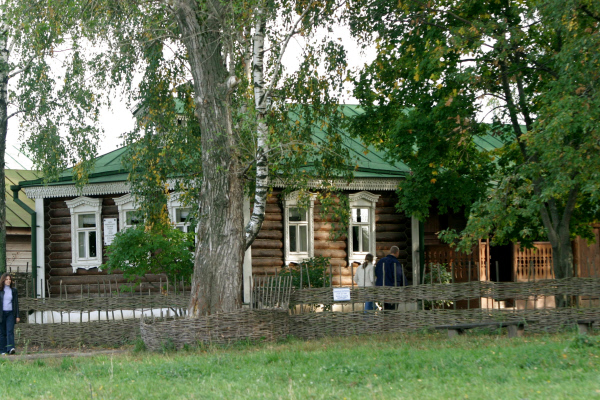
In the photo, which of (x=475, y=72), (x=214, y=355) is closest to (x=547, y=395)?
(x=214, y=355)

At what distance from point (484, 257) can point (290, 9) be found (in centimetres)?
1022

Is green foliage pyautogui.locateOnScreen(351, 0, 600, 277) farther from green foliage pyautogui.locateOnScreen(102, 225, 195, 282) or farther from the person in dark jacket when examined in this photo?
the person in dark jacket

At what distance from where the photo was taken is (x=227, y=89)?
1443 cm

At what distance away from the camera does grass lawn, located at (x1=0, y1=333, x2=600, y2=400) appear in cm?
813

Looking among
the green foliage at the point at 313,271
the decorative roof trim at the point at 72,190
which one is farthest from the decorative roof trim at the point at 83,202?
the green foliage at the point at 313,271

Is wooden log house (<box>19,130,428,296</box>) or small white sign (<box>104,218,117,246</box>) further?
small white sign (<box>104,218,117,246</box>)

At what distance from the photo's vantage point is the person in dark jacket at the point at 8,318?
14.8 metres

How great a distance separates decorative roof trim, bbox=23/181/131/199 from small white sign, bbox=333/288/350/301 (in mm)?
8305

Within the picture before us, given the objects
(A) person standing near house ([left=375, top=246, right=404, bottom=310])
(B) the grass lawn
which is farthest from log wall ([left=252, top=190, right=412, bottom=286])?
(B) the grass lawn

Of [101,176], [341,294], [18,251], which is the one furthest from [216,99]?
[18,251]

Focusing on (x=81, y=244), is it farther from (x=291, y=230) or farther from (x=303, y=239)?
(x=303, y=239)

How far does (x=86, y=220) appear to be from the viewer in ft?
71.2

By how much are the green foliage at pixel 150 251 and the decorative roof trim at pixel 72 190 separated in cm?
277

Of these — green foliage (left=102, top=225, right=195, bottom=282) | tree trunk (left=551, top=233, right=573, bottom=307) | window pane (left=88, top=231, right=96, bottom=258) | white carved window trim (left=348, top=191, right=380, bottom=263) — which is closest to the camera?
tree trunk (left=551, top=233, right=573, bottom=307)
